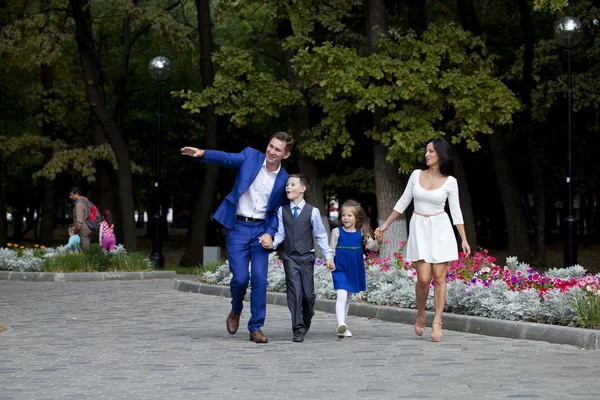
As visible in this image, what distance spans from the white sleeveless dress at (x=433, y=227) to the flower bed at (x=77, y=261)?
478 inches

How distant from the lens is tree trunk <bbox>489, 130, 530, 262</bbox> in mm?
27941

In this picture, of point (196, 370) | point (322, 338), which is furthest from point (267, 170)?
point (196, 370)

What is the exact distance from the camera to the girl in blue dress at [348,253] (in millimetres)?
11789

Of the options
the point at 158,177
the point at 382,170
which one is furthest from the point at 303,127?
the point at 158,177

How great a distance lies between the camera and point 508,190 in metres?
28.5

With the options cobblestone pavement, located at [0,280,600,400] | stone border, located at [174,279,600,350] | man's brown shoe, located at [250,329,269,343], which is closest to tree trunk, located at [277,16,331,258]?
stone border, located at [174,279,600,350]

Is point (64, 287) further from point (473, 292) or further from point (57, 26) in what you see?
point (57, 26)

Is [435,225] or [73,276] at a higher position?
[435,225]

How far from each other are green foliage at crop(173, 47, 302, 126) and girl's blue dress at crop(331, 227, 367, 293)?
13421mm

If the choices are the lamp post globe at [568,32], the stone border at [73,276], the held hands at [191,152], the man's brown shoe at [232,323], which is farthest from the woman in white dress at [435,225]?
the stone border at [73,276]

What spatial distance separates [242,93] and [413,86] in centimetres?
469

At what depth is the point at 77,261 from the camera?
2236 centimetres

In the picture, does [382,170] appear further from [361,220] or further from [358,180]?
[361,220]

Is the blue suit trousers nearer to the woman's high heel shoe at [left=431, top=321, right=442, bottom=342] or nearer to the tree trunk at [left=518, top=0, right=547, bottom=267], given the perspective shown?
the woman's high heel shoe at [left=431, top=321, right=442, bottom=342]
